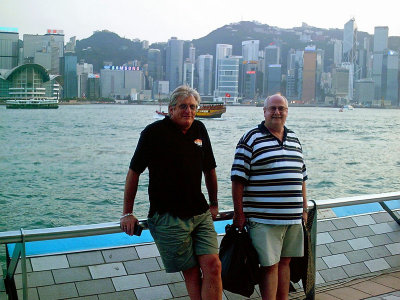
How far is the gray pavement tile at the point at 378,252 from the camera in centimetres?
304

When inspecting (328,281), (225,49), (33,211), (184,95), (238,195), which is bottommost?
(33,211)

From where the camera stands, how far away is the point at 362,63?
71.1 meters

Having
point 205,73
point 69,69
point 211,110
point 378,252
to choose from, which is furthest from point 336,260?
point 69,69

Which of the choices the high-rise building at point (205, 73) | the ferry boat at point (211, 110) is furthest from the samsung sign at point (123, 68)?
the ferry boat at point (211, 110)

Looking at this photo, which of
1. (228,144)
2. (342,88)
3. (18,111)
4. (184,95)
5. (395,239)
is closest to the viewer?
(184,95)

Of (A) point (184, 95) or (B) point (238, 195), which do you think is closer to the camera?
(A) point (184, 95)

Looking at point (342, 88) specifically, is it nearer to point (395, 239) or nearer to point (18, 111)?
point (18, 111)

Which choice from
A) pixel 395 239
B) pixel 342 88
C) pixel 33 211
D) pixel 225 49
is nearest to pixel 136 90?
pixel 225 49

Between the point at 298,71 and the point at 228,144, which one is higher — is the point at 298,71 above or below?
above

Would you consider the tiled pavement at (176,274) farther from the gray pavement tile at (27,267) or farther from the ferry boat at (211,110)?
the ferry boat at (211,110)

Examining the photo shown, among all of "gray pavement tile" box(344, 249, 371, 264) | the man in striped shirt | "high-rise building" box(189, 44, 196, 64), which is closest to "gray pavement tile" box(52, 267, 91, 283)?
the man in striped shirt

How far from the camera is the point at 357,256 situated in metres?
2.96

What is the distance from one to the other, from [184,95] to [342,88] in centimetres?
6778

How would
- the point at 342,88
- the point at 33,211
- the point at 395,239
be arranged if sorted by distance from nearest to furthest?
1. the point at 395,239
2. the point at 33,211
3. the point at 342,88
